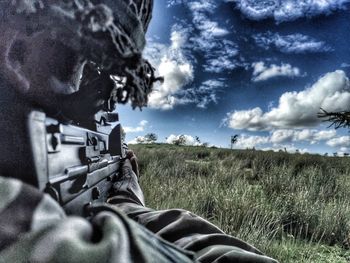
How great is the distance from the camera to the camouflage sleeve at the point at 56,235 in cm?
75

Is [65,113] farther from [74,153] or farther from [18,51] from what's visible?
[18,51]

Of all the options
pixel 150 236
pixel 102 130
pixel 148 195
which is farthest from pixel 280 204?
pixel 150 236

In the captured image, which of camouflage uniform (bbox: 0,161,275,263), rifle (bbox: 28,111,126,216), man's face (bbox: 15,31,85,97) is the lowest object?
camouflage uniform (bbox: 0,161,275,263)

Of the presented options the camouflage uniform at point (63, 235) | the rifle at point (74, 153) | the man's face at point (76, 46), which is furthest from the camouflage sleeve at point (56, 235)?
the man's face at point (76, 46)

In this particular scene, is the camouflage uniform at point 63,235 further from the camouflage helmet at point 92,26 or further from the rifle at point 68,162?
the camouflage helmet at point 92,26

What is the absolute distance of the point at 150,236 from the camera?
87 centimetres

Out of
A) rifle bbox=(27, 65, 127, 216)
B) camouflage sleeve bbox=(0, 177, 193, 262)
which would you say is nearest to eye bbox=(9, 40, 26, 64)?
rifle bbox=(27, 65, 127, 216)

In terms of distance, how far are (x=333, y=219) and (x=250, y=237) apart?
175 cm

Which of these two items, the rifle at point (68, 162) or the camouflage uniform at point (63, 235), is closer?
the camouflage uniform at point (63, 235)

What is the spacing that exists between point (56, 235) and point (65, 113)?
578 mm

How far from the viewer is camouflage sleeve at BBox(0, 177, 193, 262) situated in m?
0.75

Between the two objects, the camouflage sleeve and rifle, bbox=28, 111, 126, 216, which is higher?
rifle, bbox=28, 111, 126, 216

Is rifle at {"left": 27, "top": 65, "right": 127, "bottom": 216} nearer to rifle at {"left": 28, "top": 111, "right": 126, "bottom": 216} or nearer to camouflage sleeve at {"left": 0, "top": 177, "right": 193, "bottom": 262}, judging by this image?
rifle at {"left": 28, "top": 111, "right": 126, "bottom": 216}

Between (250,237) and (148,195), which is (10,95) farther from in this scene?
(148,195)
